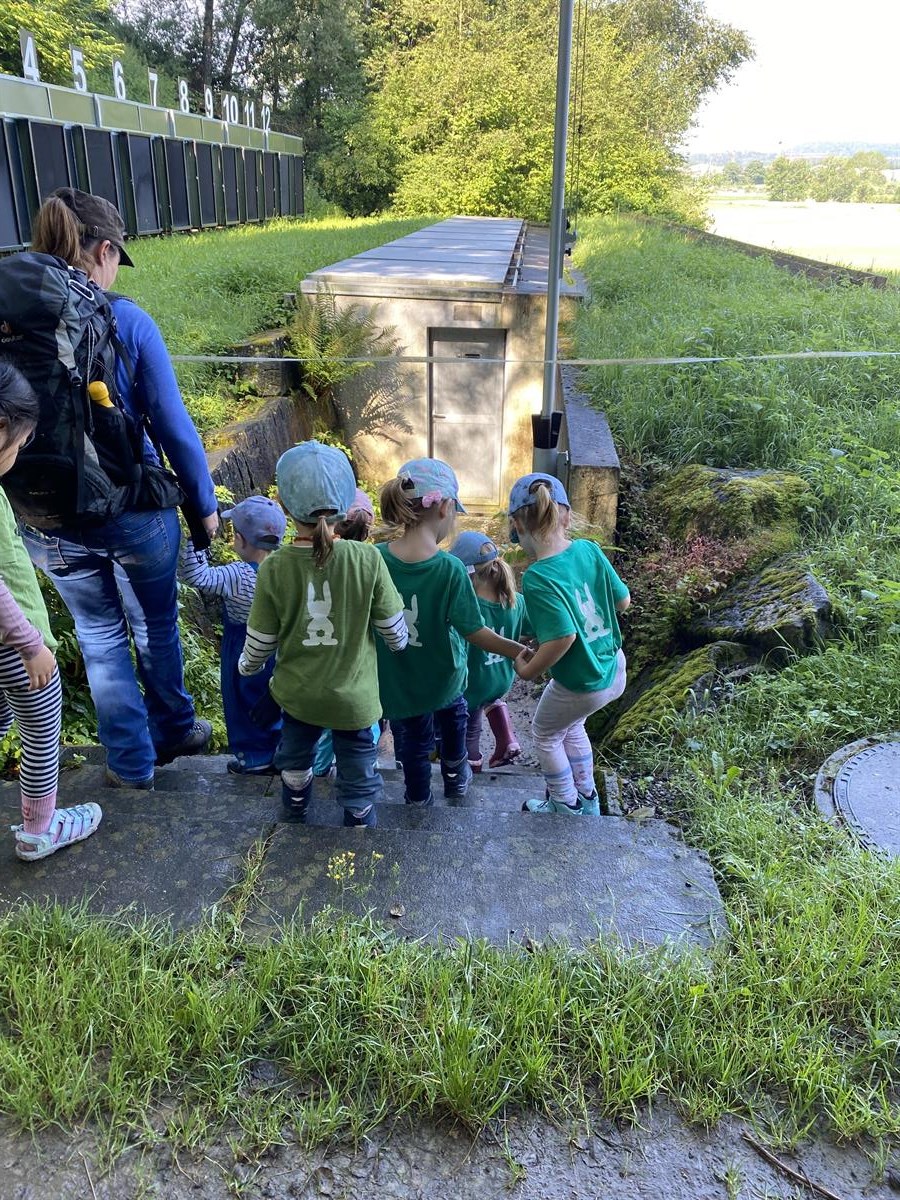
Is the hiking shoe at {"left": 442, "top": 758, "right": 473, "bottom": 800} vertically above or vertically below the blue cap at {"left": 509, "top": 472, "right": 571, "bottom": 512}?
below

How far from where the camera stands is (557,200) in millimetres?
6516

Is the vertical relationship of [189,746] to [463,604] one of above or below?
below

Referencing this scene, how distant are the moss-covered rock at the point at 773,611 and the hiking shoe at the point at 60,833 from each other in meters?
3.10

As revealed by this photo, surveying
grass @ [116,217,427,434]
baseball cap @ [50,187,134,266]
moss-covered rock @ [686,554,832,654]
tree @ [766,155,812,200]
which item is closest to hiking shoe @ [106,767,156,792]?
baseball cap @ [50,187,134,266]

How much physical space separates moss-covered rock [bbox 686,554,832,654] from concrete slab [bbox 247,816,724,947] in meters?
1.78

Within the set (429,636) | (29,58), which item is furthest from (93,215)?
(29,58)

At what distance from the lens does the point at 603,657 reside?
10.6 feet

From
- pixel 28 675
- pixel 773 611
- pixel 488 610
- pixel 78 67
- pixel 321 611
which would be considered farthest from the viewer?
pixel 78 67

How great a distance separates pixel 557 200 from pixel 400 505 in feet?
14.9

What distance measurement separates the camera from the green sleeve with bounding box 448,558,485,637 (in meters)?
2.98

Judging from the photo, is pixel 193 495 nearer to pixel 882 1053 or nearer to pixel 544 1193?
pixel 544 1193

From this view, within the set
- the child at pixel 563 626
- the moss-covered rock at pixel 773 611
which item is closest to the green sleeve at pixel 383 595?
the child at pixel 563 626

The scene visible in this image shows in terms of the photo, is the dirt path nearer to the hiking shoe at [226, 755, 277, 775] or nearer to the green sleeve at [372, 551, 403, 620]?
the green sleeve at [372, 551, 403, 620]

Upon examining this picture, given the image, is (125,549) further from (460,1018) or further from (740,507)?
(740,507)
